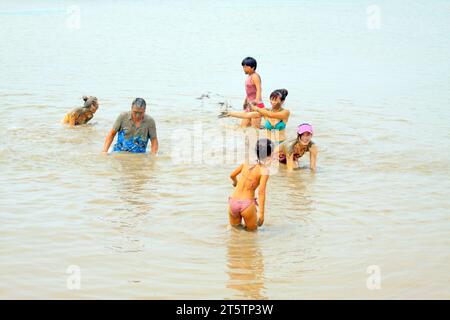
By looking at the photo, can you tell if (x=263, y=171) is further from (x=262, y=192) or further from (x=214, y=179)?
(x=214, y=179)

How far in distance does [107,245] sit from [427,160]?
197 inches

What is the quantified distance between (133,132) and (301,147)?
219cm

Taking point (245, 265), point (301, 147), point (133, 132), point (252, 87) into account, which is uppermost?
point (252, 87)

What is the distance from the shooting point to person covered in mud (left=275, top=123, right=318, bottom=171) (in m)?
8.88

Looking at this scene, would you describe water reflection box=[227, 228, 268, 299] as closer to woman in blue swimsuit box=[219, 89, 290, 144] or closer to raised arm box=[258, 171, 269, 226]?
raised arm box=[258, 171, 269, 226]

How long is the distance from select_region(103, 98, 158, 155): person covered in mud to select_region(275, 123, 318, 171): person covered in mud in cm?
177

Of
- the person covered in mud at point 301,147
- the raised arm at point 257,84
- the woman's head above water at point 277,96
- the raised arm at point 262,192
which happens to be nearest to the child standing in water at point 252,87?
the raised arm at point 257,84

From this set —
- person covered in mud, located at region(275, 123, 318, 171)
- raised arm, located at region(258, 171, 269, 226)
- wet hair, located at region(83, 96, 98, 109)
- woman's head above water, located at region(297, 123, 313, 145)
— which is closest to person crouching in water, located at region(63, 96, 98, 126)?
wet hair, located at region(83, 96, 98, 109)

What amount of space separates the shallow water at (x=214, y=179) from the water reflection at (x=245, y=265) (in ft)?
0.07

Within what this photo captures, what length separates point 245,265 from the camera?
5.72 m

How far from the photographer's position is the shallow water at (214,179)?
5543mm

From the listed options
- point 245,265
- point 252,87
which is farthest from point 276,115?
point 245,265

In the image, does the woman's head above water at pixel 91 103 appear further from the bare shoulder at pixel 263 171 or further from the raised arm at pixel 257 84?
the bare shoulder at pixel 263 171
